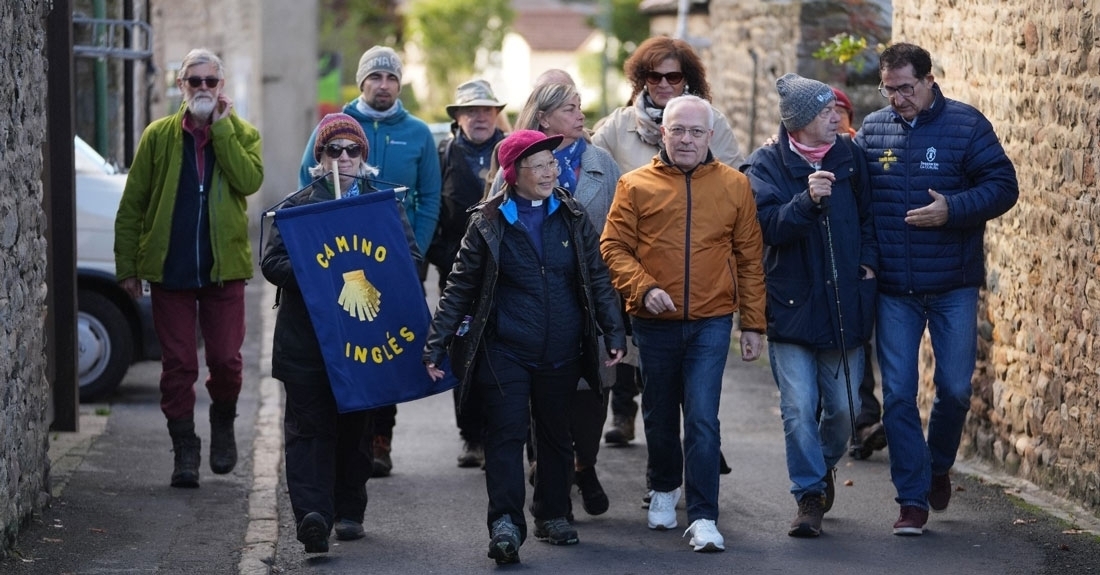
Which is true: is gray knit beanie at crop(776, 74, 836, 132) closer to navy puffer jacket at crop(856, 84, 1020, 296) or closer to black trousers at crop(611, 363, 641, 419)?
navy puffer jacket at crop(856, 84, 1020, 296)

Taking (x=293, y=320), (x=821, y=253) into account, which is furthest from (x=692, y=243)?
(x=293, y=320)

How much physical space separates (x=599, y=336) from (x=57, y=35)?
3375 mm

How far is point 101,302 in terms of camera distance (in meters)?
11.2

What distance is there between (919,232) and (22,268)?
384 cm

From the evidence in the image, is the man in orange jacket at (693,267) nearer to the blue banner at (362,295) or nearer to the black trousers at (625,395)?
the blue banner at (362,295)

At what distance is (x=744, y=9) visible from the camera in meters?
16.8

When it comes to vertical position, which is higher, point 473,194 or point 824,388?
point 473,194

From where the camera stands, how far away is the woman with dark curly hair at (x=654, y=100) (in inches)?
322

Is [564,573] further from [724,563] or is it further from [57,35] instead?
[57,35]

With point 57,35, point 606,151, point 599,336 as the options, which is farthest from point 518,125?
point 57,35

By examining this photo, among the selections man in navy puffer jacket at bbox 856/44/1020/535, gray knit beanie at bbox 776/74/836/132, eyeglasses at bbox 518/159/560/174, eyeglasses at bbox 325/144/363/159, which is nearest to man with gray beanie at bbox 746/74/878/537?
gray knit beanie at bbox 776/74/836/132

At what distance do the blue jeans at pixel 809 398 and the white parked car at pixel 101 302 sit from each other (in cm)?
520

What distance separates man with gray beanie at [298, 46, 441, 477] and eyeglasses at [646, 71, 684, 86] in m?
1.38

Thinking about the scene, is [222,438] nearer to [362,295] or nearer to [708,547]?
[362,295]
